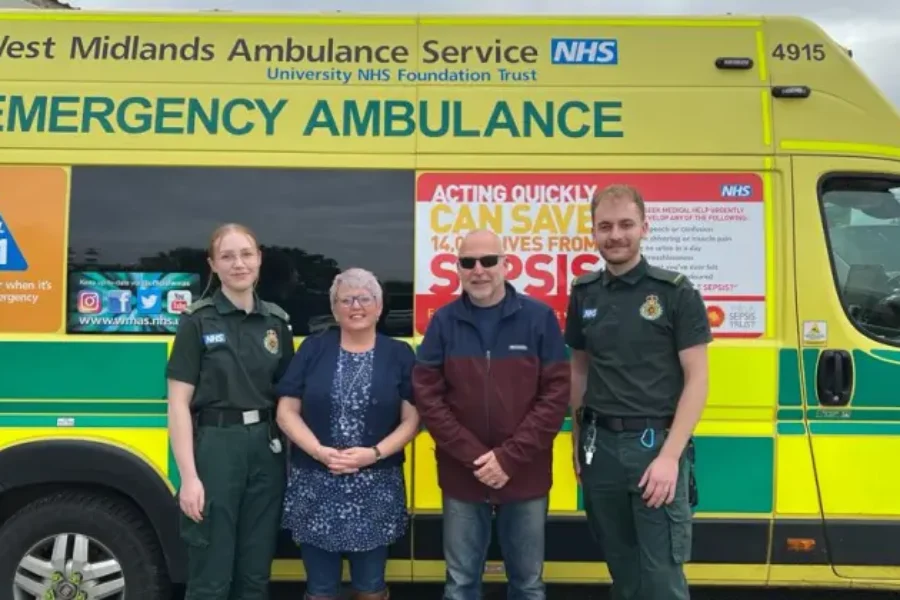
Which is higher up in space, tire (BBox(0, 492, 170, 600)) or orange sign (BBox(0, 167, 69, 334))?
orange sign (BBox(0, 167, 69, 334))

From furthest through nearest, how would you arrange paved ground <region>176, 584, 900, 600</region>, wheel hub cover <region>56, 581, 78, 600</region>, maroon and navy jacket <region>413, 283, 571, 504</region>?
1. paved ground <region>176, 584, 900, 600</region>
2. wheel hub cover <region>56, 581, 78, 600</region>
3. maroon and navy jacket <region>413, 283, 571, 504</region>

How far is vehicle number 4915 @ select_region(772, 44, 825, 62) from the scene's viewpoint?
11.2 feet

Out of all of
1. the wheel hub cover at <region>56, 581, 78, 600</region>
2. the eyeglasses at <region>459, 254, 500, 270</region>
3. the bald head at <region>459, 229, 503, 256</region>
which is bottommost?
the wheel hub cover at <region>56, 581, 78, 600</region>

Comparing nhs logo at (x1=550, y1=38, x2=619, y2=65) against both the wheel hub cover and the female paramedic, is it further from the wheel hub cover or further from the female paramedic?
the wheel hub cover

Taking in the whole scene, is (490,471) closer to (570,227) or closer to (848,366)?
(570,227)

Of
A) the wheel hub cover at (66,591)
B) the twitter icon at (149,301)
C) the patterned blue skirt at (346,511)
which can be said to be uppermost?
the twitter icon at (149,301)

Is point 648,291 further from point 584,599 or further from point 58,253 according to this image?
point 58,253

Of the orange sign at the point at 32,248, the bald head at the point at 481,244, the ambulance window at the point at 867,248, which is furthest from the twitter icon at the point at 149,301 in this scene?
the ambulance window at the point at 867,248

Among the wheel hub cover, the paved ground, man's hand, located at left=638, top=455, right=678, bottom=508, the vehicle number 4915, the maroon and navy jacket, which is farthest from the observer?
the paved ground

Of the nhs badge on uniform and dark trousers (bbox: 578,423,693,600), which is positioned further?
the nhs badge on uniform

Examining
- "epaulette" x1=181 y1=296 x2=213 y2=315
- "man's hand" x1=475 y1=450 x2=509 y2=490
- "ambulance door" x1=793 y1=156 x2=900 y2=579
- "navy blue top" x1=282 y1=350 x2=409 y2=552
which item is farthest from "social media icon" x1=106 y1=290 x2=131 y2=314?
"ambulance door" x1=793 y1=156 x2=900 y2=579

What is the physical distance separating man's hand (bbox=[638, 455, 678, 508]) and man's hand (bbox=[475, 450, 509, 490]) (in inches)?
19.0

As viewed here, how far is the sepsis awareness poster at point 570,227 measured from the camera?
3.33 metres

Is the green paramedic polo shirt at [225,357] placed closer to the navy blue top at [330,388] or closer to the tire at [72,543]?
the navy blue top at [330,388]
